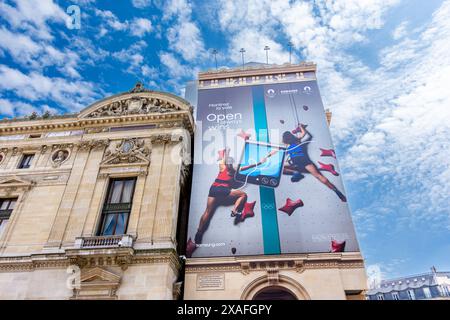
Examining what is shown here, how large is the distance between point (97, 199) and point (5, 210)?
632 centimetres

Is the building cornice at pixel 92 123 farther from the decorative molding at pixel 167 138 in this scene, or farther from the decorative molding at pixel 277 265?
the decorative molding at pixel 277 265

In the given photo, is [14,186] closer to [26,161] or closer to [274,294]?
[26,161]

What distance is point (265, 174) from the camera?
832 inches

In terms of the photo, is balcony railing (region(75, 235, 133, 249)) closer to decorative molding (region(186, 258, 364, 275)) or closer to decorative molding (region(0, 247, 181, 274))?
decorative molding (region(0, 247, 181, 274))

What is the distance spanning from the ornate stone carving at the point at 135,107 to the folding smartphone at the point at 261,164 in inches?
237

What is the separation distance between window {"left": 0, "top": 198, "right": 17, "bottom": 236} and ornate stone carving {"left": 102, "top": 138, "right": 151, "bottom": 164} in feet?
20.8

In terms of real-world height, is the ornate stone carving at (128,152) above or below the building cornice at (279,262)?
above

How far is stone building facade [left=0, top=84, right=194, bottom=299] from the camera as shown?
16.7 meters

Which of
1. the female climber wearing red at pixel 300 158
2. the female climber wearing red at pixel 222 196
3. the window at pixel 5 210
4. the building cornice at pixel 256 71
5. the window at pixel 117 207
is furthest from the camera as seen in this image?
the building cornice at pixel 256 71

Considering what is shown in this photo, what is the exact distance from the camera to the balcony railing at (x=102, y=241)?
17141 mm

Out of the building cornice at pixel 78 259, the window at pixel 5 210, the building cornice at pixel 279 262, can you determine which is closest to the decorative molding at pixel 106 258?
the building cornice at pixel 78 259

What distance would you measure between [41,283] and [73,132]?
36.4 ft

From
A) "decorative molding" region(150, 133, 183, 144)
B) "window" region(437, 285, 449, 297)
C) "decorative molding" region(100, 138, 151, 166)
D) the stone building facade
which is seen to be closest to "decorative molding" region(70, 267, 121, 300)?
the stone building facade
